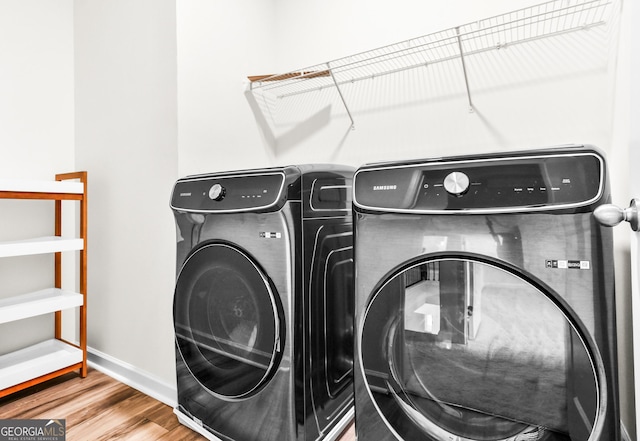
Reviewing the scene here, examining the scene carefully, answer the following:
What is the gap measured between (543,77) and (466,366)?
1.20 metres

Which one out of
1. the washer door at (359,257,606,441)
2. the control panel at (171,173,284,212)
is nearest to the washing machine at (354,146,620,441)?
the washer door at (359,257,606,441)

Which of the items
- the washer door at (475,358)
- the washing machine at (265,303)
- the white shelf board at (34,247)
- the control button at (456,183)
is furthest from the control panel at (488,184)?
the white shelf board at (34,247)

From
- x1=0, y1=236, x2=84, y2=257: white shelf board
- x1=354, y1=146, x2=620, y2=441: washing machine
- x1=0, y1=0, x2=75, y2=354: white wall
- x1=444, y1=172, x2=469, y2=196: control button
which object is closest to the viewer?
x1=354, y1=146, x2=620, y2=441: washing machine

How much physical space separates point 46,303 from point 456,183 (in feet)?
6.31

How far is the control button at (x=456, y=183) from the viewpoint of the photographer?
0.82 m

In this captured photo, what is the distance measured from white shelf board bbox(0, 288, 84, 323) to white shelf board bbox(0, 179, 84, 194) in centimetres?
54

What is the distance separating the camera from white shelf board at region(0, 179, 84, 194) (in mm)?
1565

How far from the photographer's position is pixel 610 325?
71 centimetres

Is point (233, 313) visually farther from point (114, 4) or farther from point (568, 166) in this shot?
point (114, 4)

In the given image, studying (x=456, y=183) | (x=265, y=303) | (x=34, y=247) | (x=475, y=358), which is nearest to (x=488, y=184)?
(x=456, y=183)

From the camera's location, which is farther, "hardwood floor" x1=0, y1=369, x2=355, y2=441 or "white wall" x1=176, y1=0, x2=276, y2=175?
"white wall" x1=176, y1=0, x2=276, y2=175

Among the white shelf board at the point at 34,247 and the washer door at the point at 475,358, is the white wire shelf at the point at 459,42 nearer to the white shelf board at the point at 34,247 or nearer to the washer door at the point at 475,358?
the washer door at the point at 475,358

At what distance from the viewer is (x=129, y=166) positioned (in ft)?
5.75

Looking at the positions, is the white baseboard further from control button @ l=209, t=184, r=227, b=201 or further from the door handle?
the door handle
